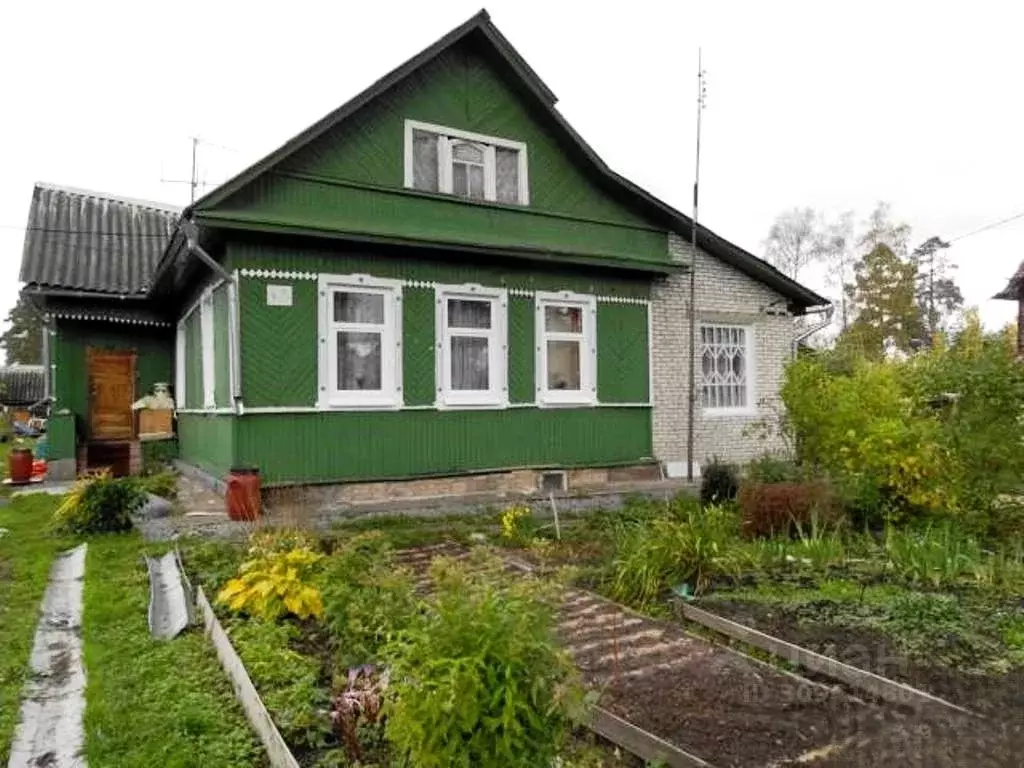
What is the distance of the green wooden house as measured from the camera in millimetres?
8656

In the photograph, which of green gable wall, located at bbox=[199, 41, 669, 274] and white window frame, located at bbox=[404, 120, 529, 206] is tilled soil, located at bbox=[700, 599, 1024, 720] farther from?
white window frame, located at bbox=[404, 120, 529, 206]

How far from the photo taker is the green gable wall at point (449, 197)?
888 centimetres

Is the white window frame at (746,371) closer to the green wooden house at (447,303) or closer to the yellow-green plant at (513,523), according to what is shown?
the green wooden house at (447,303)

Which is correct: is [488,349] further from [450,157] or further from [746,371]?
[746,371]

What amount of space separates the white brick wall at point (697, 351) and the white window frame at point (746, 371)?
0.05m

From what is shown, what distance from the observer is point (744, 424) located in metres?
12.7

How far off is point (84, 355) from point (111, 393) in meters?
0.92

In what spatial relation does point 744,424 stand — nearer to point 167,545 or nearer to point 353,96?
point 353,96

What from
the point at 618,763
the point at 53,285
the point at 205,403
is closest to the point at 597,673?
the point at 618,763

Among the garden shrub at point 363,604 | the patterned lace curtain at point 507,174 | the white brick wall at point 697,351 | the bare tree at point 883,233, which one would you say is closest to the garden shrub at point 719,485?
the white brick wall at point 697,351

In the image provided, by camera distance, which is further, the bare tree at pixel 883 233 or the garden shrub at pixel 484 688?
the bare tree at pixel 883 233

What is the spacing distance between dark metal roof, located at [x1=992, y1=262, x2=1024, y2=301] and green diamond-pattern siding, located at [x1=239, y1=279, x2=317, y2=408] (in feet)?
80.2

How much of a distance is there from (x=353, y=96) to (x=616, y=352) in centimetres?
528

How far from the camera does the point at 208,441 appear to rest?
10523mm
